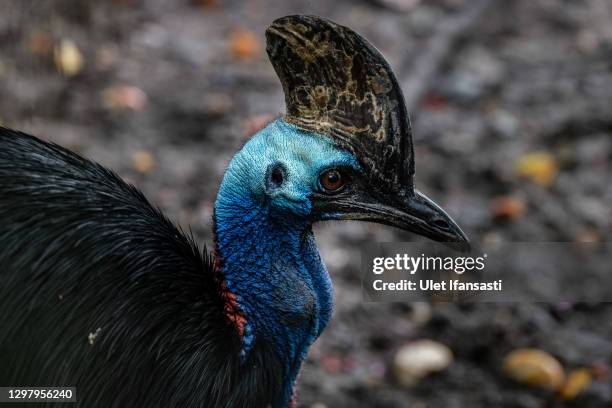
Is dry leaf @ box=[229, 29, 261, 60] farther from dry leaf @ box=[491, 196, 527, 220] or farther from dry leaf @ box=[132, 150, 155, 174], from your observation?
dry leaf @ box=[491, 196, 527, 220]

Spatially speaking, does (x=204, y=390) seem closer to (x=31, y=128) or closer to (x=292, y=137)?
(x=292, y=137)

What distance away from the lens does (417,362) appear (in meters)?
3.19

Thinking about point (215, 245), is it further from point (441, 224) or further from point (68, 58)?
point (68, 58)

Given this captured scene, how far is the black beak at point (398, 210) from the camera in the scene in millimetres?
2123

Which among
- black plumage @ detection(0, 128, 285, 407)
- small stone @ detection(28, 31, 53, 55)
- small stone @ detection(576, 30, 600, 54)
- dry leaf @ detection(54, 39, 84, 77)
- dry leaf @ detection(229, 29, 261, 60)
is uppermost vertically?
small stone @ detection(576, 30, 600, 54)

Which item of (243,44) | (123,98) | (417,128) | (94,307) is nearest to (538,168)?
(417,128)

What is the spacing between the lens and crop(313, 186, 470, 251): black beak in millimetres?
2123

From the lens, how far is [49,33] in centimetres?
386

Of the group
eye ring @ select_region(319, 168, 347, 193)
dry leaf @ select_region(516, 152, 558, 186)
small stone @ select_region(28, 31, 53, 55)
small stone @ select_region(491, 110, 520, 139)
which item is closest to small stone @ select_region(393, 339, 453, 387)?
dry leaf @ select_region(516, 152, 558, 186)

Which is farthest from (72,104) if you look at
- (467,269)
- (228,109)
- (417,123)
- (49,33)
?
(467,269)

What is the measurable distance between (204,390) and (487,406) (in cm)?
133

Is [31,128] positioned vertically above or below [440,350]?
above

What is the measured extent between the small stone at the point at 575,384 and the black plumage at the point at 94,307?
137cm

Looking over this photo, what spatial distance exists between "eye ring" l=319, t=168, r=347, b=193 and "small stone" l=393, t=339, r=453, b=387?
1241 millimetres
